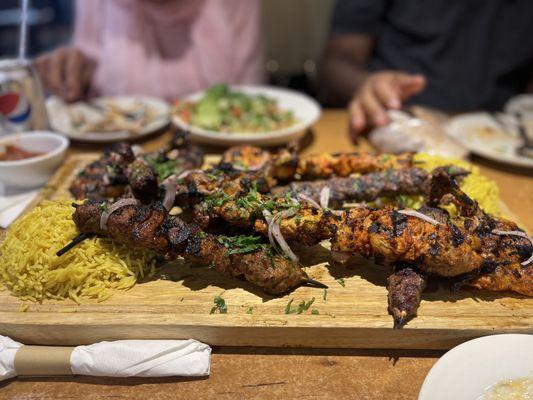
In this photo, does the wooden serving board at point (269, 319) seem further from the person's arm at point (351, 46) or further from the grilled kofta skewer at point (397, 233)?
the person's arm at point (351, 46)

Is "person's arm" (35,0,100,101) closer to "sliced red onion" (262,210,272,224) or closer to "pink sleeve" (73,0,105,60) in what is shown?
"pink sleeve" (73,0,105,60)

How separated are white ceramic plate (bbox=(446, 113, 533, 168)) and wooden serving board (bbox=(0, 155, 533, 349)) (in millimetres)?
2204

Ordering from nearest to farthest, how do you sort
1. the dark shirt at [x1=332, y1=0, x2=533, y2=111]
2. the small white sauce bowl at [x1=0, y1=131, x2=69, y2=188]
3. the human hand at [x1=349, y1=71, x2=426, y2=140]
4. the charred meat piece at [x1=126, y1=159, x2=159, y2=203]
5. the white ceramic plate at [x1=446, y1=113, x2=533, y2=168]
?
the charred meat piece at [x1=126, y1=159, x2=159, y2=203] < the small white sauce bowl at [x1=0, y1=131, x2=69, y2=188] < the white ceramic plate at [x1=446, y1=113, x2=533, y2=168] < the human hand at [x1=349, y1=71, x2=426, y2=140] < the dark shirt at [x1=332, y1=0, x2=533, y2=111]

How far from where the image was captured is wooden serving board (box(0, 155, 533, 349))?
2.16 meters

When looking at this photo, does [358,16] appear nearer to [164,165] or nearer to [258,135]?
[258,135]

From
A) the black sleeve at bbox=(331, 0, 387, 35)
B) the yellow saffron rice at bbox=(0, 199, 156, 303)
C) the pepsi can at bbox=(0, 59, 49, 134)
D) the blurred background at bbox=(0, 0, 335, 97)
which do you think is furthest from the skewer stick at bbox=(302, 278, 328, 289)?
the blurred background at bbox=(0, 0, 335, 97)

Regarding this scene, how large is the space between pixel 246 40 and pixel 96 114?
2.57 meters

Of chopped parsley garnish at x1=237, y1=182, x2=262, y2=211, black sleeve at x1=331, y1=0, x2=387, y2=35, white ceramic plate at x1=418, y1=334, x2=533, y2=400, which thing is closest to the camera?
white ceramic plate at x1=418, y1=334, x2=533, y2=400

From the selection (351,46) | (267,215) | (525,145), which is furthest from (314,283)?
(351,46)

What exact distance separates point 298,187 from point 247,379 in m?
1.39

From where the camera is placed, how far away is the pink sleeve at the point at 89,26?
5.71 meters

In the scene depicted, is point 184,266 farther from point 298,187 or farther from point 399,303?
point 399,303

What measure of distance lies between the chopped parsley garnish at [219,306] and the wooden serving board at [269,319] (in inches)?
1.0

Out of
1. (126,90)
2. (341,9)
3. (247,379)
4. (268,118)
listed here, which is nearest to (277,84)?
(341,9)
